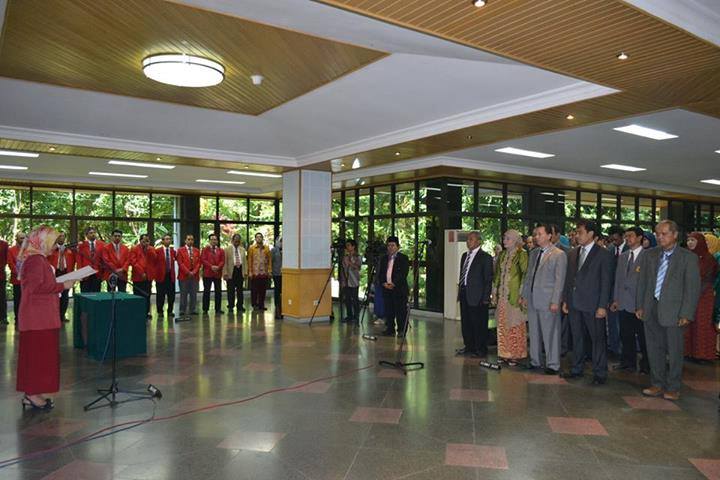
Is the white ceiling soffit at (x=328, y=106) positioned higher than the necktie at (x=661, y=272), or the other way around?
the white ceiling soffit at (x=328, y=106)

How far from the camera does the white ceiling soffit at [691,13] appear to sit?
3.55m

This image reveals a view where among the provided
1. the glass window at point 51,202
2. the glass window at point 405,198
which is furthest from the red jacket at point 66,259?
the glass window at point 405,198

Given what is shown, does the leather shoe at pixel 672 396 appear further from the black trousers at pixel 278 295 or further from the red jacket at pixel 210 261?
the red jacket at pixel 210 261

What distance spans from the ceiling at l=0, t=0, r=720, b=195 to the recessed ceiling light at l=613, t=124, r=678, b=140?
228 millimetres

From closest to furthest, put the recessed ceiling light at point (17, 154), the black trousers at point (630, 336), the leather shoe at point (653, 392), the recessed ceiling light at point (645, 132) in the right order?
the leather shoe at point (653, 392)
the black trousers at point (630, 336)
the recessed ceiling light at point (645, 132)
the recessed ceiling light at point (17, 154)

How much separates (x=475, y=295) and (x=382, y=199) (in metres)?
6.54

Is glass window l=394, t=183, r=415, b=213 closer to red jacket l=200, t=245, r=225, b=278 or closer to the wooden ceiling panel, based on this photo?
red jacket l=200, t=245, r=225, b=278

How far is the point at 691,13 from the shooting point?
A: 3.82 meters

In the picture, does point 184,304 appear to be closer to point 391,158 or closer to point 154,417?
point 391,158

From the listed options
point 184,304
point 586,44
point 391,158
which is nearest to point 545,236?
point 586,44

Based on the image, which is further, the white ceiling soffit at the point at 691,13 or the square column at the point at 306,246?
the square column at the point at 306,246

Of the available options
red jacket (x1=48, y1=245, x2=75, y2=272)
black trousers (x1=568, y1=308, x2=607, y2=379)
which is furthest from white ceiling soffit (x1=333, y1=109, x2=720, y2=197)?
red jacket (x1=48, y1=245, x2=75, y2=272)

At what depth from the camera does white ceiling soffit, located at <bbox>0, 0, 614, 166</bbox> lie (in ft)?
Answer: 14.2

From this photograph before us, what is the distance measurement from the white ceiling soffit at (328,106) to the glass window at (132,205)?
660cm
